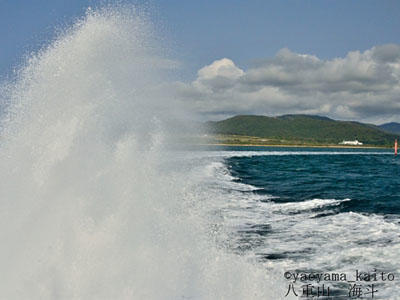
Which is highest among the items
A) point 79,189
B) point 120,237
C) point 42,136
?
point 42,136

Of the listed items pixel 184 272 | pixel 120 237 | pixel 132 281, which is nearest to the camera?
pixel 132 281

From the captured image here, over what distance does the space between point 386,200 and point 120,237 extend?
615 inches

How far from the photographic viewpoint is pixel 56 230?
8.36 metres

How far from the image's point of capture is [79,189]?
968 cm

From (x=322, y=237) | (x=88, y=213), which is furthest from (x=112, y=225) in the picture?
(x=322, y=237)

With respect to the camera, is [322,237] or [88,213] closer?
[88,213]

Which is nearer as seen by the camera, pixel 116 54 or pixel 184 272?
pixel 184 272

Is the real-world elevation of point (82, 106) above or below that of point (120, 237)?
above

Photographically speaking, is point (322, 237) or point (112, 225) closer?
point (112, 225)

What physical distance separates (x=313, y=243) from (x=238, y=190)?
43.7ft

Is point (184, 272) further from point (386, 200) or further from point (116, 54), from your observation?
point (386, 200)

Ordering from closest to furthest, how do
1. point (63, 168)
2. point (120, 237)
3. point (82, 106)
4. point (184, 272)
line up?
point (184, 272), point (120, 237), point (63, 168), point (82, 106)

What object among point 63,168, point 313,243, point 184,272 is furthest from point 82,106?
point 313,243

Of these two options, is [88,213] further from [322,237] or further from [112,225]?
[322,237]
